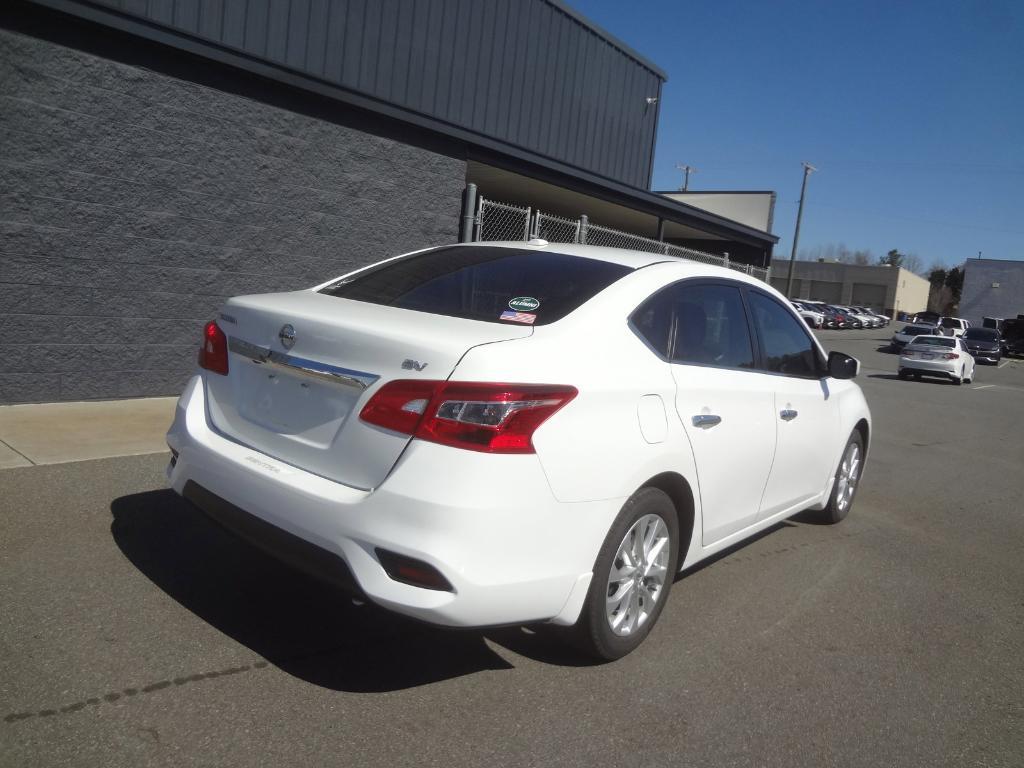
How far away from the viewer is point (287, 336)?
340cm

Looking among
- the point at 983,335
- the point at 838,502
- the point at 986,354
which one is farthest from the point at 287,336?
the point at 983,335

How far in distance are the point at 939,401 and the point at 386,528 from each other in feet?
59.4

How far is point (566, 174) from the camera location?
12.6 meters

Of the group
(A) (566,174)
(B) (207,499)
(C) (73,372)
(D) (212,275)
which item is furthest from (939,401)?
(B) (207,499)

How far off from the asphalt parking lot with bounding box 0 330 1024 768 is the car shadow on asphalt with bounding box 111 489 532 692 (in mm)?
12

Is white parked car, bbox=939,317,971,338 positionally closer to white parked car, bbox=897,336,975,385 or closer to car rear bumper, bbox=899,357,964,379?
white parked car, bbox=897,336,975,385

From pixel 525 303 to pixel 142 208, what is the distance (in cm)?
543

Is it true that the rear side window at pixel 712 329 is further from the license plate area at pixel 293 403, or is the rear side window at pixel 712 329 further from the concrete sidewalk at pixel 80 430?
the concrete sidewalk at pixel 80 430

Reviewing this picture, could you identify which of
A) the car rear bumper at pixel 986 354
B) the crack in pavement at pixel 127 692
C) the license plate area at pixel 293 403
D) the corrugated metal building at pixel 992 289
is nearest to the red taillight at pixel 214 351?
the license plate area at pixel 293 403

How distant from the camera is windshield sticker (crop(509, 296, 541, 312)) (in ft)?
11.8

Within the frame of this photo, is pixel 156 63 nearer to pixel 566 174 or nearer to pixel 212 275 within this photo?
pixel 212 275

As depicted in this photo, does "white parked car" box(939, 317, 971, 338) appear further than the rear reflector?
Yes

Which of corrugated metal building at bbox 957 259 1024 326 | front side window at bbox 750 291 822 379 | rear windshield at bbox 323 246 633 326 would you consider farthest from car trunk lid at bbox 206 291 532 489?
corrugated metal building at bbox 957 259 1024 326

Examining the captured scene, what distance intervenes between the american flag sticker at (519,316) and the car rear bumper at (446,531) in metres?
0.66
